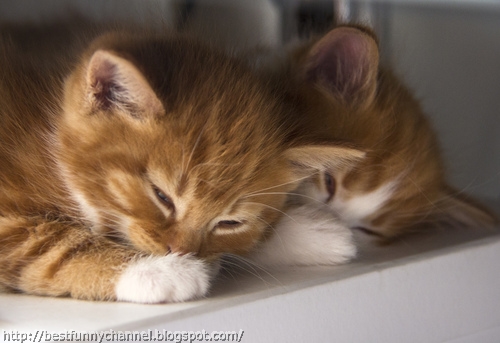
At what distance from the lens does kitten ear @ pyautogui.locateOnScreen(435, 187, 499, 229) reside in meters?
1.82

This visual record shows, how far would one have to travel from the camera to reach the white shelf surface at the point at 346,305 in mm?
1180

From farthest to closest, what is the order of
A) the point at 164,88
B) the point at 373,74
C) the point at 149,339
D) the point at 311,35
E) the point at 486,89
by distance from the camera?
the point at 486,89 < the point at 311,35 < the point at 373,74 < the point at 164,88 < the point at 149,339

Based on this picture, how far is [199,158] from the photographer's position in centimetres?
138

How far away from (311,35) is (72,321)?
143 cm

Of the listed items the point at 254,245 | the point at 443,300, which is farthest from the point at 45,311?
the point at 443,300

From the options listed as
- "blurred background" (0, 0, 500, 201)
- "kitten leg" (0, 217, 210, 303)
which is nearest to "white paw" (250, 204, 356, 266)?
"kitten leg" (0, 217, 210, 303)

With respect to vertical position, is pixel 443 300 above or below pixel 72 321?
below

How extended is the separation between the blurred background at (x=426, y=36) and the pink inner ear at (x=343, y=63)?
0.39 m

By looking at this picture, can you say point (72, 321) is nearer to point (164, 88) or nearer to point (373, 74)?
point (164, 88)

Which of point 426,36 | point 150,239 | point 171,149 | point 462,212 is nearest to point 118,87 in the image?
point 171,149

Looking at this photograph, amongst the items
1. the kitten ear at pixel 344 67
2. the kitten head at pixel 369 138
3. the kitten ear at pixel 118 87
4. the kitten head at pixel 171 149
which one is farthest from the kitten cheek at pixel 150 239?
the kitten ear at pixel 344 67

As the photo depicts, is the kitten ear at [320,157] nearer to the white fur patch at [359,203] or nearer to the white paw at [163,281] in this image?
the white fur patch at [359,203]

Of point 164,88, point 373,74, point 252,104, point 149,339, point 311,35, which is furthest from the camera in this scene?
point 311,35

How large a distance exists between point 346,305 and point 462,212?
2.31ft
